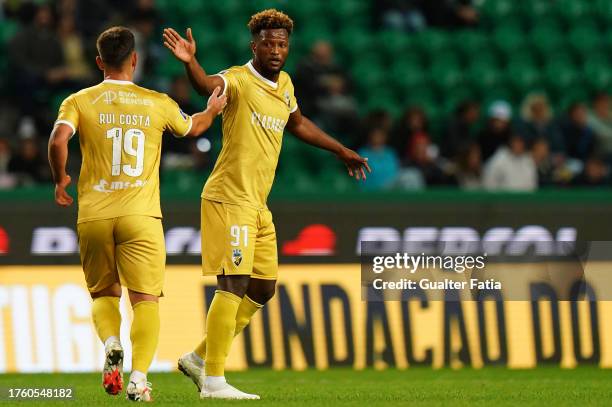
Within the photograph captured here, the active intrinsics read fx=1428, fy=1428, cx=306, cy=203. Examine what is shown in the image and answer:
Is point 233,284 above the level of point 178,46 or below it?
below

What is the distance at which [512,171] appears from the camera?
13.7 meters

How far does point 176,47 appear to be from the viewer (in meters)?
7.78

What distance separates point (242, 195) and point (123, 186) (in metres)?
0.80

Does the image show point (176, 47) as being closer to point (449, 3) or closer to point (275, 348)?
point (275, 348)

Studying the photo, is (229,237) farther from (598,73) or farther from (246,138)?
(598,73)

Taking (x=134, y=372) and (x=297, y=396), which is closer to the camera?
(x=134, y=372)

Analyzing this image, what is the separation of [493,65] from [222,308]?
896cm

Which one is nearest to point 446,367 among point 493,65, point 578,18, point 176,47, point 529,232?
point 529,232

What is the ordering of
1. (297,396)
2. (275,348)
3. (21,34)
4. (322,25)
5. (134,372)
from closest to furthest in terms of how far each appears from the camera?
(134,372) → (297,396) → (275,348) → (21,34) → (322,25)

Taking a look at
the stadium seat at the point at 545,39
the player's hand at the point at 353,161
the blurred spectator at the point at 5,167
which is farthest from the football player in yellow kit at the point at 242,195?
the stadium seat at the point at 545,39

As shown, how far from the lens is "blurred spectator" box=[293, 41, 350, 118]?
1459cm

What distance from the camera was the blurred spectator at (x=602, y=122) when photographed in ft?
49.9

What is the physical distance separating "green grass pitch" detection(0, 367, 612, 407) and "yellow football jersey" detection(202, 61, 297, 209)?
1203mm

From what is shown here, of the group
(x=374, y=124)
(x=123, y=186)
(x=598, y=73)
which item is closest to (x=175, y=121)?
(x=123, y=186)
